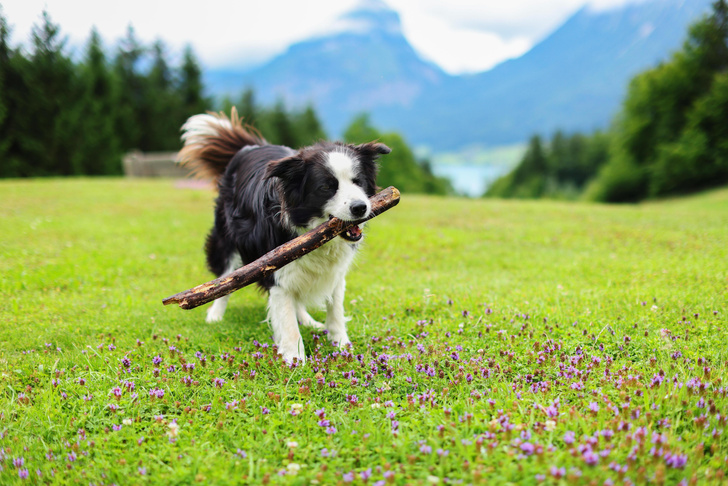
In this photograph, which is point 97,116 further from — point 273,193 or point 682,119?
point 682,119

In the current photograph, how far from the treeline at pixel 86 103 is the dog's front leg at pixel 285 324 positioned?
2328 centimetres

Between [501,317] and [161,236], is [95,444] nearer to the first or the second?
[501,317]

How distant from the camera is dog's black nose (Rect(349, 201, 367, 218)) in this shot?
3.82 meters

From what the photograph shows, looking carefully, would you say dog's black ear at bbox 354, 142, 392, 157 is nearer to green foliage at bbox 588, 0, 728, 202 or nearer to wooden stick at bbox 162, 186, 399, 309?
wooden stick at bbox 162, 186, 399, 309

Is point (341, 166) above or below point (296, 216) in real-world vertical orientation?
above

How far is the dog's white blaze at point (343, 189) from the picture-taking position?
3.88 m

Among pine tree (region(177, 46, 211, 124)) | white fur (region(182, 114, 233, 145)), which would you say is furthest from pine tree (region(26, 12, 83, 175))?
white fur (region(182, 114, 233, 145))

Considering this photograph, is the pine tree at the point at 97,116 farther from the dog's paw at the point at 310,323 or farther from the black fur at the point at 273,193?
the dog's paw at the point at 310,323

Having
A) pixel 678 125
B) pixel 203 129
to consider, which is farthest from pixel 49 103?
pixel 678 125

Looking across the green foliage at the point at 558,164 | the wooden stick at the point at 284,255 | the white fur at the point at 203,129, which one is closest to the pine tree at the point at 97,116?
the white fur at the point at 203,129

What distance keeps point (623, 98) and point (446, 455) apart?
A: 137 ft

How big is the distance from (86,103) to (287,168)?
30.3 metres

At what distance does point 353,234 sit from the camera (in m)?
4.11

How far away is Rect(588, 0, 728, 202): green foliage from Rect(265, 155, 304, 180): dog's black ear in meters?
34.5
